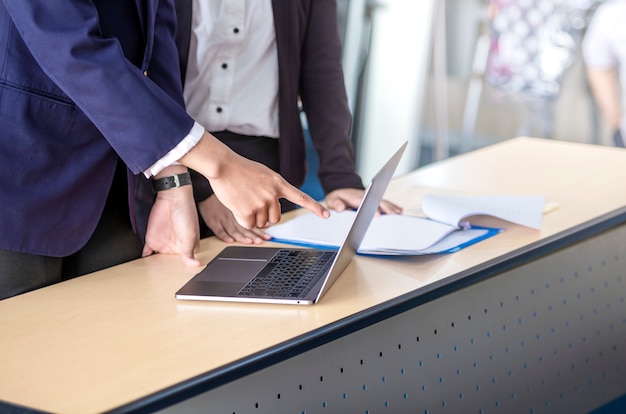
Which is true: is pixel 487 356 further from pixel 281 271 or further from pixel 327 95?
pixel 327 95

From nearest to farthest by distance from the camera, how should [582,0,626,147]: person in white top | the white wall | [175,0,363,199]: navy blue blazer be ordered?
1. [175,0,363,199]: navy blue blazer
2. [582,0,626,147]: person in white top
3. the white wall

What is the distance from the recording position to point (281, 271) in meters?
1.54

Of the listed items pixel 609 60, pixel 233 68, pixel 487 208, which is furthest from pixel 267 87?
pixel 609 60

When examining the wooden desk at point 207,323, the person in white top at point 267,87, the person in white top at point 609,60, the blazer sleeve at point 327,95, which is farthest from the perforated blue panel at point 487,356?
the person in white top at point 609,60

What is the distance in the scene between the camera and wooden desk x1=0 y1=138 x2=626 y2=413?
1123 mm

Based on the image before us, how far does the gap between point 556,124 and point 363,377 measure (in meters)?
3.26

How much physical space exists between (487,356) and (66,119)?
870 millimetres

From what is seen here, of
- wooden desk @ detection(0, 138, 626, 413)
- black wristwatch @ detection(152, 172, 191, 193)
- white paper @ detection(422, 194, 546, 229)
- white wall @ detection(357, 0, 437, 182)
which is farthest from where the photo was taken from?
white wall @ detection(357, 0, 437, 182)

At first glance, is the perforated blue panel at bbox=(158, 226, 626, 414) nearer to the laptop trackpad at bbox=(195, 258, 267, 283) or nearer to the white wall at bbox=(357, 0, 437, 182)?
the laptop trackpad at bbox=(195, 258, 267, 283)

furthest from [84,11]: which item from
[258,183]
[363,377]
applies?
[363,377]

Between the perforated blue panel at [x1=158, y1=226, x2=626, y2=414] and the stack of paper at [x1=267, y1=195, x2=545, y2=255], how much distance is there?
0.12 metres

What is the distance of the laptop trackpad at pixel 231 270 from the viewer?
4.94 feet

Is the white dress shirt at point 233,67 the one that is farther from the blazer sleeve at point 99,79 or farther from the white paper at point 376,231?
the blazer sleeve at point 99,79

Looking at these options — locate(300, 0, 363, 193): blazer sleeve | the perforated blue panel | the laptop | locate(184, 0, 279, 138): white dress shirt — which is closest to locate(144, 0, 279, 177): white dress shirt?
locate(184, 0, 279, 138): white dress shirt
